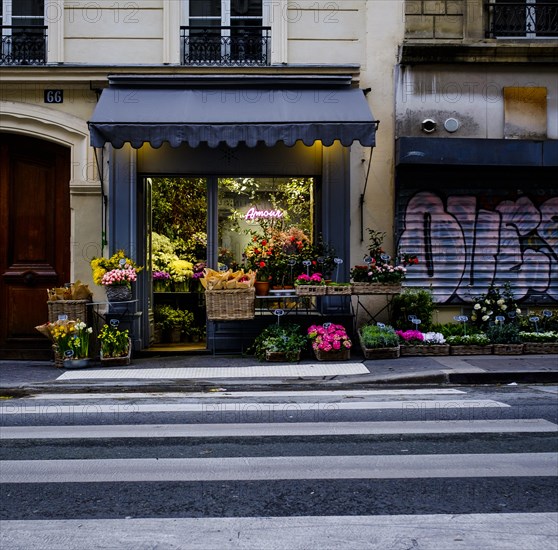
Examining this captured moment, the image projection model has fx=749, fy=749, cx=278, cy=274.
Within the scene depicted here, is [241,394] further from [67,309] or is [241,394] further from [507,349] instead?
[507,349]

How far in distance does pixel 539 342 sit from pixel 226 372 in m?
4.86

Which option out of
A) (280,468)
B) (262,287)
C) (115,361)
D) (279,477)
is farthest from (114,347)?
(279,477)

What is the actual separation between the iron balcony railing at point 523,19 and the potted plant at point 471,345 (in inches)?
195

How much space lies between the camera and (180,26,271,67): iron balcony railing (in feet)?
39.7

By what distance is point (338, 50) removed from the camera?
39.8ft

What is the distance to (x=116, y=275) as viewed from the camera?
11.0 meters

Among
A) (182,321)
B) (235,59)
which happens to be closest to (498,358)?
(182,321)

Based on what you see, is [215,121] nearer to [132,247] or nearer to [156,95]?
[156,95]

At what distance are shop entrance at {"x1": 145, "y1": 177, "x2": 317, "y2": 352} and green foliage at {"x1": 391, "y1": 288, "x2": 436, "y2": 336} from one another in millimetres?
1782

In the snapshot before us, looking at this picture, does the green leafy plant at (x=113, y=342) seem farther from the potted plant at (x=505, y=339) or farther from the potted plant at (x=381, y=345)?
the potted plant at (x=505, y=339)

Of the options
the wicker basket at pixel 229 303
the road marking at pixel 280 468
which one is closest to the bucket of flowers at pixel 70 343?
the wicker basket at pixel 229 303

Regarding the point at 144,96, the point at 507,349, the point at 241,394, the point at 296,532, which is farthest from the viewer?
the point at 144,96

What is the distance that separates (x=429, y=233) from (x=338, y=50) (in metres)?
3.32

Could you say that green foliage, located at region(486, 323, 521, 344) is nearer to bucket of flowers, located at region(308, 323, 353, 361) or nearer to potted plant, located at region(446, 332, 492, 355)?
potted plant, located at region(446, 332, 492, 355)
